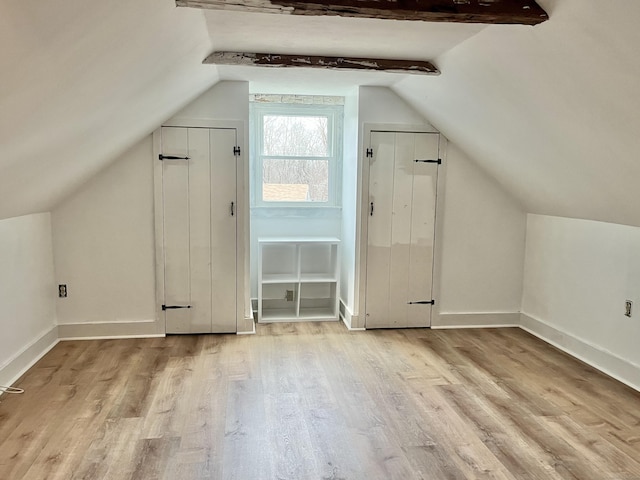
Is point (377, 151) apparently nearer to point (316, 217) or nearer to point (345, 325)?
point (316, 217)

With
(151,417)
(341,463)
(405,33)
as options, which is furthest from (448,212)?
(151,417)

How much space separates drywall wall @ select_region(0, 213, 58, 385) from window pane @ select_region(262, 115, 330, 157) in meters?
2.04

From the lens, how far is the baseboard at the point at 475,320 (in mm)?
4309

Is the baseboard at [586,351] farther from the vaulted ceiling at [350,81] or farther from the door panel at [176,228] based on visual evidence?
the door panel at [176,228]

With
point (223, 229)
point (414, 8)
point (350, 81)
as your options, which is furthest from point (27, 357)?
point (414, 8)

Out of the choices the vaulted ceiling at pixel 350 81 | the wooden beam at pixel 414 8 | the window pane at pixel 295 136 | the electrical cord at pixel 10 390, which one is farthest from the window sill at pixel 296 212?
the wooden beam at pixel 414 8

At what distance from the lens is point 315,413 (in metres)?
2.72

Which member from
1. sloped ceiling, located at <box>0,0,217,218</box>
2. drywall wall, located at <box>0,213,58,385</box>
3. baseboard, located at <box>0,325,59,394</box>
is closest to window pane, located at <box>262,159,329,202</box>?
sloped ceiling, located at <box>0,0,217,218</box>

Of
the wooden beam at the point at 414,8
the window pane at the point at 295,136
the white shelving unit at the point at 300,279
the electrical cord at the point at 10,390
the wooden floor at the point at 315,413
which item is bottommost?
the wooden floor at the point at 315,413

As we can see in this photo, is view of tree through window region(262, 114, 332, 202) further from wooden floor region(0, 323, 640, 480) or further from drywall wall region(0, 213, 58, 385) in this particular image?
drywall wall region(0, 213, 58, 385)

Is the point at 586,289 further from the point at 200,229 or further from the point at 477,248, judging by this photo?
the point at 200,229

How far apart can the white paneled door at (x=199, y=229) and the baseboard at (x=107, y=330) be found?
16 centimetres

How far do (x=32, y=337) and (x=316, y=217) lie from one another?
2.58 meters

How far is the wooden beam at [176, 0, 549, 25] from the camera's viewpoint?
6.69 feet
